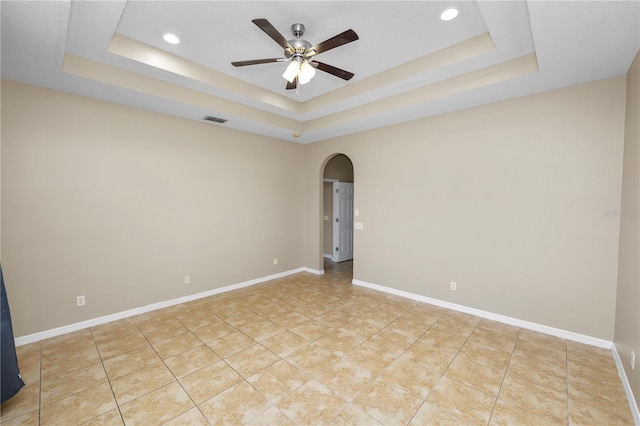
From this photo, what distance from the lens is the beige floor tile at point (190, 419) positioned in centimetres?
184

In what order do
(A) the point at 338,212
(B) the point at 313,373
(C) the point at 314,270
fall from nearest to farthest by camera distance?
(B) the point at 313,373, (C) the point at 314,270, (A) the point at 338,212

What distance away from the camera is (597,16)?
6.00ft

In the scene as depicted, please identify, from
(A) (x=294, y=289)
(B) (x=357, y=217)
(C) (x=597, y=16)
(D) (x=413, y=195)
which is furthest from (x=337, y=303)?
(C) (x=597, y=16)

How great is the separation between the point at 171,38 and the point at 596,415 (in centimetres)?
466

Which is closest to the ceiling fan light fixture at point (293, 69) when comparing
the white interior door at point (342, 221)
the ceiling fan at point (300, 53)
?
the ceiling fan at point (300, 53)

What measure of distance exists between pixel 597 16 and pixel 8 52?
4.57 metres

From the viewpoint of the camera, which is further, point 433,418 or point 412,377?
point 412,377

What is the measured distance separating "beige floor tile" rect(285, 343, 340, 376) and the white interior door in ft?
13.0

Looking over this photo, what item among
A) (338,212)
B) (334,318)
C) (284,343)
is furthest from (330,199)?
(284,343)

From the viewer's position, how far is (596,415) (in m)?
1.92

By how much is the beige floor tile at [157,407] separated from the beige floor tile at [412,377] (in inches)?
64.5

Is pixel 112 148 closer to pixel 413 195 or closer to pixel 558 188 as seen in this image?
pixel 413 195

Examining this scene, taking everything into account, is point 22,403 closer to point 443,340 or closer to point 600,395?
point 443,340

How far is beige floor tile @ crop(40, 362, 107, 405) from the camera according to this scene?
83.7 inches
